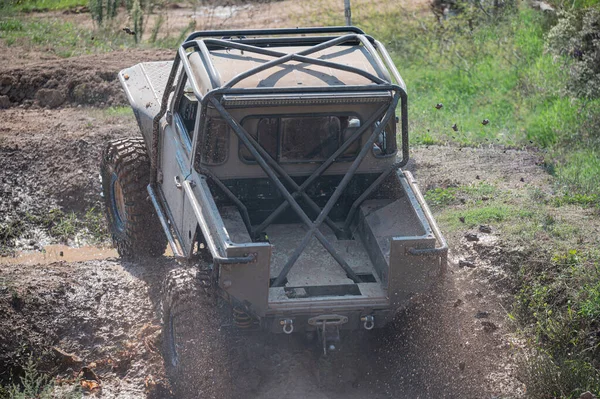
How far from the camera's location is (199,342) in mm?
4887

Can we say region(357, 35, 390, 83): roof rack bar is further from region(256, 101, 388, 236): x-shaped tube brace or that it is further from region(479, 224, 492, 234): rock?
region(479, 224, 492, 234): rock

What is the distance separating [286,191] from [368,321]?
987 millimetres

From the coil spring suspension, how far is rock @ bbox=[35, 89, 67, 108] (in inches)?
240

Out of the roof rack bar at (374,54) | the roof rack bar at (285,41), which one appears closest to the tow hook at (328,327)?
the roof rack bar at (374,54)

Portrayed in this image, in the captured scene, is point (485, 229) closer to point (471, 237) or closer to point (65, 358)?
point (471, 237)

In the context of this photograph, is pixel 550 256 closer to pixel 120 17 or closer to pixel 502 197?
pixel 502 197

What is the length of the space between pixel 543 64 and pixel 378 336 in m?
6.34

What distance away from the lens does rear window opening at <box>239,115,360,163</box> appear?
579 centimetres

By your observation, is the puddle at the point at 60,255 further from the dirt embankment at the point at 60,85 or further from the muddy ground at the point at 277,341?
the dirt embankment at the point at 60,85

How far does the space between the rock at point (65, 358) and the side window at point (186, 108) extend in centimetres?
173

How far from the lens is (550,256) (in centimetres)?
625

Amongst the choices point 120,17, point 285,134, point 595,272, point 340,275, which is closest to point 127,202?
point 285,134

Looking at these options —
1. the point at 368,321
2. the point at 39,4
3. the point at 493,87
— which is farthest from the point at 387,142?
the point at 39,4

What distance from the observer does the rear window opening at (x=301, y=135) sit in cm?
579
